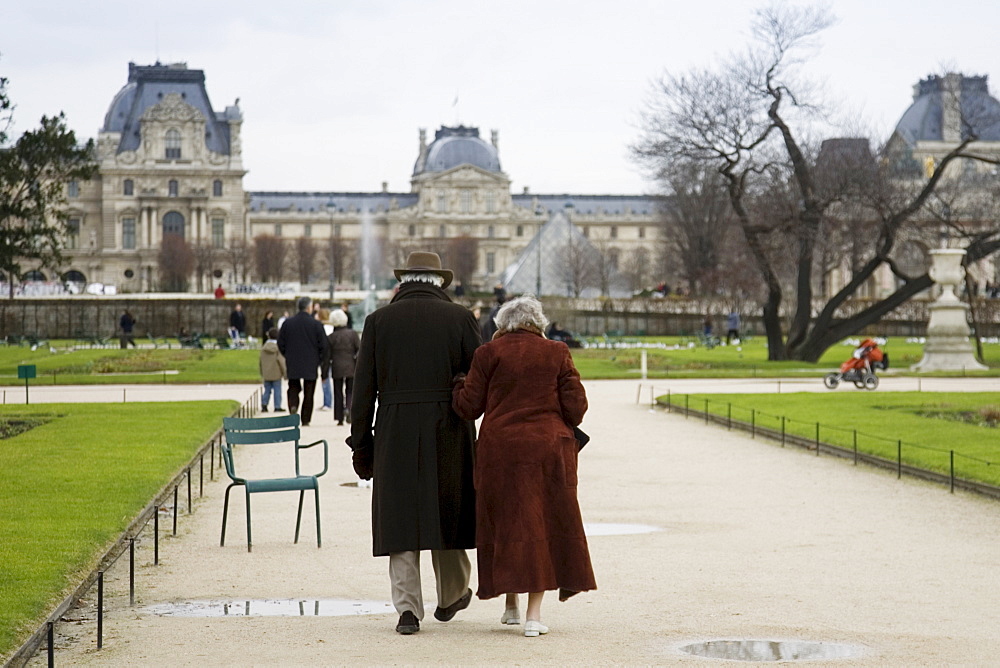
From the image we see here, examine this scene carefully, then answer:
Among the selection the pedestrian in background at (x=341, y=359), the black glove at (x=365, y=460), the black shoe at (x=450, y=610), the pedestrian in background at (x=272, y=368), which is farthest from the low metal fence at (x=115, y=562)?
the pedestrian in background at (x=272, y=368)

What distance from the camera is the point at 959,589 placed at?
7246 millimetres

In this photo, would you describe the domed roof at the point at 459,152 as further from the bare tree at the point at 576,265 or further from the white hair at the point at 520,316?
the white hair at the point at 520,316

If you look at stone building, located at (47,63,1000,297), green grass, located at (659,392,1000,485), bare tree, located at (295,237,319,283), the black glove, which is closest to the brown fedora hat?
the black glove

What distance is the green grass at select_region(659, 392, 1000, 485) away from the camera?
42.1 feet

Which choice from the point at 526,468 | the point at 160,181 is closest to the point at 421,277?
the point at 526,468

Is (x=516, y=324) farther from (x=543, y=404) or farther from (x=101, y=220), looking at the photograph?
(x=101, y=220)

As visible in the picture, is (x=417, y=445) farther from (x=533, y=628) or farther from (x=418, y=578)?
(x=533, y=628)

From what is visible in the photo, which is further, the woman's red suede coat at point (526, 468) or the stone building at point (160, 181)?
the stone building at point (160, 181)

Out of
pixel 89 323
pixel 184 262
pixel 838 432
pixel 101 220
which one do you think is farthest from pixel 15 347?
pixel 101 220

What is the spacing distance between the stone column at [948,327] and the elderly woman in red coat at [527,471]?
80.6 ft

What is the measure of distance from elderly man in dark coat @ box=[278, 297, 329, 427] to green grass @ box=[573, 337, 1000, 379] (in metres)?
A: 11.5

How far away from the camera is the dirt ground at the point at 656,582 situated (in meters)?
5.95

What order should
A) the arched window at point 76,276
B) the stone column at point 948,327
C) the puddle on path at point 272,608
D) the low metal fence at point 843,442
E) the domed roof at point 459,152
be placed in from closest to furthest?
the puddle on path at point 272,608 → the low metal fence at point 843,442 → the stone column at point 948,327 → the arched window at point 76,276 → the domed roof at point 459,152

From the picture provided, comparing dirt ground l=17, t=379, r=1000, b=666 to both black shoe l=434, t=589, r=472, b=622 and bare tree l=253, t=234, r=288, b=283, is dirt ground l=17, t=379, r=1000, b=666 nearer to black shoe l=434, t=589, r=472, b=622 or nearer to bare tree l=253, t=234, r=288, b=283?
black shoe l=434, t=589, r=472, b=622
